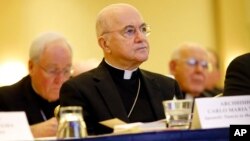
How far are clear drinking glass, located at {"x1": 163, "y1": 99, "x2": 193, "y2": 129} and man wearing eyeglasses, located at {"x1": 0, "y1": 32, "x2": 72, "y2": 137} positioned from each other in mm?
1714

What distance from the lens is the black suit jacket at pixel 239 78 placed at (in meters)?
2.51

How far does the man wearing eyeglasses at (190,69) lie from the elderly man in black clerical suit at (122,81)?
1.74 meters

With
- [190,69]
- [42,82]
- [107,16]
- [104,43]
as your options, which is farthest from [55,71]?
[190,69]

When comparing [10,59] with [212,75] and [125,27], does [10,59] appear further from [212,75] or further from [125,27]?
[125,27]

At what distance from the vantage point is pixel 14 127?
1.71 metres

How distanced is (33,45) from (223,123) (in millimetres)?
2283

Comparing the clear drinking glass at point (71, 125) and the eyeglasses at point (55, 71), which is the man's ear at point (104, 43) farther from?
the clear drinking glass at point (71, 125)

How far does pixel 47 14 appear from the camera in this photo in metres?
7.65

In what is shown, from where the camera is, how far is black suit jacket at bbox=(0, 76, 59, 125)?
11.5ft

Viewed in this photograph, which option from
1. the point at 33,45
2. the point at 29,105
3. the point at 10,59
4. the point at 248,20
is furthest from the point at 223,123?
the point at 248,20

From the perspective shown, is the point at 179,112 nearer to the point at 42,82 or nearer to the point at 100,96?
the point at 100,96

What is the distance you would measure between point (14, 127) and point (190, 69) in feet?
11.4

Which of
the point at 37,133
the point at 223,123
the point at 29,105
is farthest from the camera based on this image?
the point at 29,105

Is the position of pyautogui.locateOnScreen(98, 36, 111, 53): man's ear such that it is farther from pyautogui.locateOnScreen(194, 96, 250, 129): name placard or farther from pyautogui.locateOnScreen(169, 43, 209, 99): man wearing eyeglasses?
pyautogui.locateOnScreen(169, 43, 209, 99): man wearing eyeglasses
